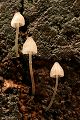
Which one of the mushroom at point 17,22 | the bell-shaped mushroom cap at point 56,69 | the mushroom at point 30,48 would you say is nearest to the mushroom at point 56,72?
the bell-shaped mushroom cap at point 56,69

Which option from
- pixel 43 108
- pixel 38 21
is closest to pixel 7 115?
pixel 43 108

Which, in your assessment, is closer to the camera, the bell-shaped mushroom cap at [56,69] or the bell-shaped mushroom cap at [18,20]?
the bell-shaped mushroom cap at [56,69]

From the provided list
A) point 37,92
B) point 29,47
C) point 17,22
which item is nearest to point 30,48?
point 29,47

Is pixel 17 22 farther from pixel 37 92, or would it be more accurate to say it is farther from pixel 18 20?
pixel 37 92

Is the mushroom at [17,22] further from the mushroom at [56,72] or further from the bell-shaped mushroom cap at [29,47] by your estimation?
the mushroom at [56,72]

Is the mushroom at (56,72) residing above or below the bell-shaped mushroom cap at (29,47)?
below

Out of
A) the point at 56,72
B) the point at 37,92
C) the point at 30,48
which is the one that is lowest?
the point at 37,92

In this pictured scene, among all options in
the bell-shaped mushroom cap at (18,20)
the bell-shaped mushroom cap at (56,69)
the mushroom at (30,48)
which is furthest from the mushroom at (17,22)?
the bell-shaped mushroom cap at (56,69)

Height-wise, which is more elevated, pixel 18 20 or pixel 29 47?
pixel 18 20

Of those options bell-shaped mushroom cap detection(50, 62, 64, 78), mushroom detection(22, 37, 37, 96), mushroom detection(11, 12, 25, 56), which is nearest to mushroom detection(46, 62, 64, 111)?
bell-shaped mushroom cap detection(50, 62, 64, 78)

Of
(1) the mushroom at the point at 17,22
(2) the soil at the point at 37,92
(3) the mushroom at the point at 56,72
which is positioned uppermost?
(1) the mushroom at the point at 17,22

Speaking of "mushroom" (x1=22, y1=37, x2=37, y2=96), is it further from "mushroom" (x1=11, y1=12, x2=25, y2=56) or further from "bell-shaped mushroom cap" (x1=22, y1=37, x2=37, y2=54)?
"mushroom" (x1=11, y1=12, x2=25, y2=56)
